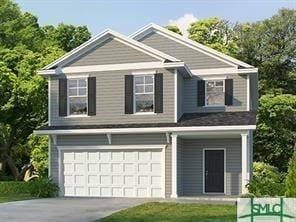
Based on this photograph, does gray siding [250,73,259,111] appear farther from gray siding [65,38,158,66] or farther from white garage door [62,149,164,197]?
white garage door [62,149,164,197]

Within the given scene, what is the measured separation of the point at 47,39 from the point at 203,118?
1856cm

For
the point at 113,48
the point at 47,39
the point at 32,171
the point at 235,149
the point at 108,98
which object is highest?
the point at 47,39

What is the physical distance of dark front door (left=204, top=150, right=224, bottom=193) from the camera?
79.4ft

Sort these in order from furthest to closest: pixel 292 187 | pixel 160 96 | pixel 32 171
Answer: pixel 32 171 < pixel 160 96 < pixel 292 187

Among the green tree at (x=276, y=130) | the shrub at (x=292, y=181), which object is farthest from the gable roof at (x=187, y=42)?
the shrub at (x=292, y=181)

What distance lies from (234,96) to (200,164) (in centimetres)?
340

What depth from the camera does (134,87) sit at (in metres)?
23.9

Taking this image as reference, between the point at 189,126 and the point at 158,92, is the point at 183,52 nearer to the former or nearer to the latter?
the point at 158,92

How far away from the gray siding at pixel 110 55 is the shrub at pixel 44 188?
208 inches

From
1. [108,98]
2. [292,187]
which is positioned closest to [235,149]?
[108,98]

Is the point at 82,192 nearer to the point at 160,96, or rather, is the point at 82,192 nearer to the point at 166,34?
the point at 160,96

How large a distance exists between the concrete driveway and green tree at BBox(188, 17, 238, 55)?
2247cm

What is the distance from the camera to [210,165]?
24359 mm

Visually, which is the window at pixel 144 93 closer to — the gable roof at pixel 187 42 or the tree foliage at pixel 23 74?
the gable roof at pixel 187 42
